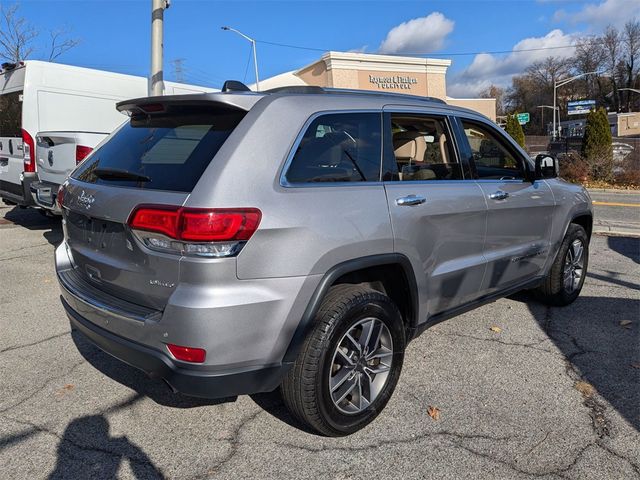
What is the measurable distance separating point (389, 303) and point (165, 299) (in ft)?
4.04

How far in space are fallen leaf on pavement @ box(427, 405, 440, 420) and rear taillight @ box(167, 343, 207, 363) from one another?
Result: 4.87 ft

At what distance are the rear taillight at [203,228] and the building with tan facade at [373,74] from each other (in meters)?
30.1

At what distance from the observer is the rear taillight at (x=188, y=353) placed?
7.59ft

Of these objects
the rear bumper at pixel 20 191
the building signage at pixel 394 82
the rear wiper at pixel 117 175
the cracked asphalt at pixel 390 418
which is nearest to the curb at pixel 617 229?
the cracked asphalt at pixel 390 418

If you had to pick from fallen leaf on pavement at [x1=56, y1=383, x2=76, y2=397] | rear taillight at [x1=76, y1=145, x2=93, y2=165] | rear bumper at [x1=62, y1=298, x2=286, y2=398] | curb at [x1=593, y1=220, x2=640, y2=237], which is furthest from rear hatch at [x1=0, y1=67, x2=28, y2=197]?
curb at [x1=593, y1=220, x2=640, y2=237]

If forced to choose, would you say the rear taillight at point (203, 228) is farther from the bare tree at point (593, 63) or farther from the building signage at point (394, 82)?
the bare tree at point (593, 63)

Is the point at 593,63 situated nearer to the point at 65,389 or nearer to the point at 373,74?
the point at 373,74

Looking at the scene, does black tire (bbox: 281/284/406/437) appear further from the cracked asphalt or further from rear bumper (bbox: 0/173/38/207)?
rear bumper (bbox: 0/173/38/207)

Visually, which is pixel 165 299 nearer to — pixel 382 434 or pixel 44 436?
pixel 44 436

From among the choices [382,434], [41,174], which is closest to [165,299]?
[382,434]

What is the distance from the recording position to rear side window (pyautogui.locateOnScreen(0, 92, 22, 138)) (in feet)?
27.2

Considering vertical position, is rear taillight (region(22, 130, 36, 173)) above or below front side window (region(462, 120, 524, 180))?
above

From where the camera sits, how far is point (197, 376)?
235 centimetres

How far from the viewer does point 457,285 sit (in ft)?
11.4
